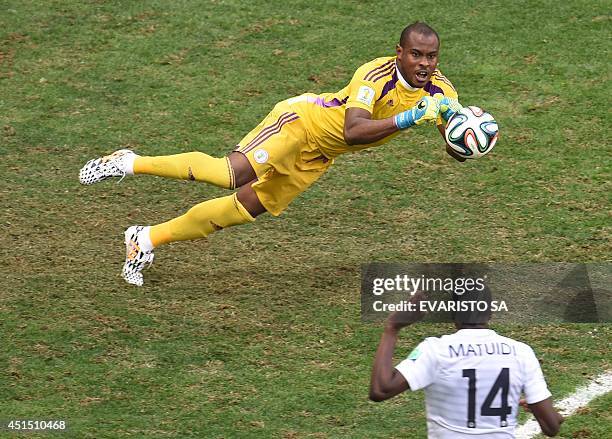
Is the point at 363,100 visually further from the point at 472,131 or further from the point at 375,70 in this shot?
the point at 472,131

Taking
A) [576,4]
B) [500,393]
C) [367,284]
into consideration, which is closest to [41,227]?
[367,284]

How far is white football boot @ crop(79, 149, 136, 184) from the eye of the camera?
31.6 ft

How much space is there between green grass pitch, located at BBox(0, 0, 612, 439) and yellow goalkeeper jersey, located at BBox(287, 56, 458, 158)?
1.37 meters

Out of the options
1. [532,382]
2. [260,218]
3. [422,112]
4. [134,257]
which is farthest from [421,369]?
[260,218]

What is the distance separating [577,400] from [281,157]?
119 inches

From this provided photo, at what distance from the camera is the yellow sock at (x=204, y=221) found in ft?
30.9

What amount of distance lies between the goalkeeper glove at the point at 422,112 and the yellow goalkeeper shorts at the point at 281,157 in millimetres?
1078

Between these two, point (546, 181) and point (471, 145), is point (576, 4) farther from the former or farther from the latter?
point (471, 145)

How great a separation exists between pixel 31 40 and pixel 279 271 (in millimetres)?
5627

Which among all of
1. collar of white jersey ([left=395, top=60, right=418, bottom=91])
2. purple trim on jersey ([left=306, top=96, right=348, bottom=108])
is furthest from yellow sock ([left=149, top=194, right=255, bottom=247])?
collar of white jersey ([left=395, top=60, right=418, bottom=91])

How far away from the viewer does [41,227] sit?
10672mm

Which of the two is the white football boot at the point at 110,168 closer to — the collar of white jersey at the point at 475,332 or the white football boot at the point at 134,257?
the white football boot at the point at 134,257

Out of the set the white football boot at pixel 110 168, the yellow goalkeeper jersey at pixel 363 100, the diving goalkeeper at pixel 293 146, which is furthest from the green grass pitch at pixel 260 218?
the yellow goalkeeper jersey at pixel 363 100
